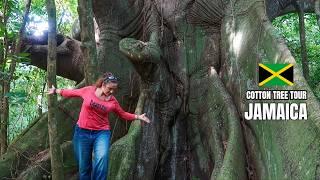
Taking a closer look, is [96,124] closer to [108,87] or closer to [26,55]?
[108,87]

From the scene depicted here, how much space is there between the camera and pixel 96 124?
4.13m

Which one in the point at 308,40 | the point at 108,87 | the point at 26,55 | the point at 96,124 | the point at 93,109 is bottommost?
the point at 96,124

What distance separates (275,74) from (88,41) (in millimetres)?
1940

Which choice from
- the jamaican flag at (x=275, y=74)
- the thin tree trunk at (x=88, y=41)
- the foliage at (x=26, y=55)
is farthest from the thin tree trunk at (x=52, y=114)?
the jamaican flag at (x=275, y=74)

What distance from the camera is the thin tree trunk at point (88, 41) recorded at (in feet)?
13.8

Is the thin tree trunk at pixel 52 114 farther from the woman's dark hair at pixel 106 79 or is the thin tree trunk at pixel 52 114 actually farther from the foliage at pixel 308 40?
the foliage at pixel 308 40

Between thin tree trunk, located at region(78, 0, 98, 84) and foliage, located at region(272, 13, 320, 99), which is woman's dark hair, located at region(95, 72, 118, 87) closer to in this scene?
thin tree trunk, located at region(78, 0, 98, 84)

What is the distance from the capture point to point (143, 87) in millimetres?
5387

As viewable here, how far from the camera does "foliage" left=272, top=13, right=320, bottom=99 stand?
908 cm

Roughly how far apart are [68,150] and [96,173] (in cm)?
127

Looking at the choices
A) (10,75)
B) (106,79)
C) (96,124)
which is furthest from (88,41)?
(10,75)

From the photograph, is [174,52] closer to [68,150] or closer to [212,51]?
[212,51]

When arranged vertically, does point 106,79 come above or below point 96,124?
above

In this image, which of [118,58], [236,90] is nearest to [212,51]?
[236,90]
